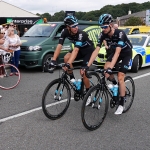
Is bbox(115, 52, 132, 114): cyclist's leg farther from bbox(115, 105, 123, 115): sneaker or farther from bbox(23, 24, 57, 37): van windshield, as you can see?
bbox(23, 24, 57, 37): van windshield

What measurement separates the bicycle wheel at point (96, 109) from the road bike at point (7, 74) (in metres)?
3.54

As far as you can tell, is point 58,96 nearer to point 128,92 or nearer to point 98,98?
point 98,98

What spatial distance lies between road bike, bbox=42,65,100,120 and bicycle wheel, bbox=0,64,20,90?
2.88m

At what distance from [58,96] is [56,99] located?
73 millimetres

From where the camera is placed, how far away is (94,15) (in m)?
133

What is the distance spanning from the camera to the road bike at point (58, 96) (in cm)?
461

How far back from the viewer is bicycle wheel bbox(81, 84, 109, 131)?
425cm

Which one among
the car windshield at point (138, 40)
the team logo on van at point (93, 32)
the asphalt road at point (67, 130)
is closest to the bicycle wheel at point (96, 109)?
the asphalt road at point (67, 130)

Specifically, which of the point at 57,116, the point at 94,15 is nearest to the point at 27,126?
the point at 57,116

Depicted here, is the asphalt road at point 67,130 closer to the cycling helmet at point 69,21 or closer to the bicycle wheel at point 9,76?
the bicycle wheel at point 9,76

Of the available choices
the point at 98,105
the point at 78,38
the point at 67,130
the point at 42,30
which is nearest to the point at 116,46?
the point at 78,38

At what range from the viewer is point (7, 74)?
25.0 feet

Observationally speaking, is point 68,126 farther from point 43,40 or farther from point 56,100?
point 43,40

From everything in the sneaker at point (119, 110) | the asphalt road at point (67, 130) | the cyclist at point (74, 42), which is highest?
the cyclist at point (74, 42)
